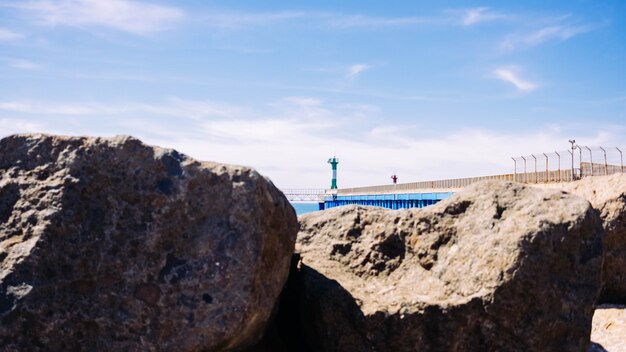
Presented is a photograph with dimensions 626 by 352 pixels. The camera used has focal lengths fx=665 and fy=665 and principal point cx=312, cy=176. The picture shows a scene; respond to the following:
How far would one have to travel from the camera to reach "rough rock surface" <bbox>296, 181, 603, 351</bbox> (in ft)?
13.9

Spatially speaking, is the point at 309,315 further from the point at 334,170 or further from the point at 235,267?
the point at 334,170

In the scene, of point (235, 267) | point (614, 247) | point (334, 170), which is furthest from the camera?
point (334, 170)

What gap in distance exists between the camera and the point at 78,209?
3771 millimetres

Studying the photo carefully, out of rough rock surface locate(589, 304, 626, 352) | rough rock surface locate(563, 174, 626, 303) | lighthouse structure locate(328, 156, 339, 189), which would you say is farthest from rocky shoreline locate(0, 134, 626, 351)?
lighthouse structure locate(328, 156, 339, 189)

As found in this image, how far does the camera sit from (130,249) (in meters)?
3.69

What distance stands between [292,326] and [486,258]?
60.4 inches

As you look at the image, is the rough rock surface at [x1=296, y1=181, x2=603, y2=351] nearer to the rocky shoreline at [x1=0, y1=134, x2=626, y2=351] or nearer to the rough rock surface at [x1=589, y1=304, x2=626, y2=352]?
the rocky shoreline at [x1=0, y1=134, x2=626, y2=351]

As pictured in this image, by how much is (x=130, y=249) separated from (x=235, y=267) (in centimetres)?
60

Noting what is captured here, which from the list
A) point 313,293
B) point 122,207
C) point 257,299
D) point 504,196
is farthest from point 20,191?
point 504,196

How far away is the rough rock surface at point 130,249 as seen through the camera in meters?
3.60

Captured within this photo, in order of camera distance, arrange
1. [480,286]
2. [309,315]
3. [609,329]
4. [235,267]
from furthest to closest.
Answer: [609,329], [309,315], [480,286], [235,267]

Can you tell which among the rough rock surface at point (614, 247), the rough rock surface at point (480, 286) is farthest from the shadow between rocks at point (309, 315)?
the rough rock surface at point (614, 247)

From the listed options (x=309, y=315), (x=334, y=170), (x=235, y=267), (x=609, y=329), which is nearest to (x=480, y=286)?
(x=309, y=315)

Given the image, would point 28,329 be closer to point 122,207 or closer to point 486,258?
point 122,207
